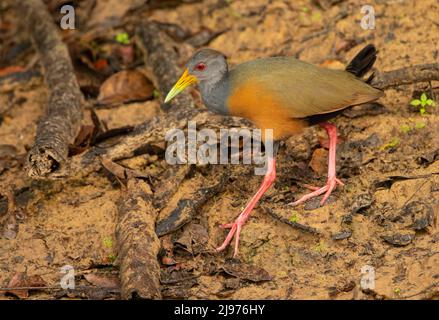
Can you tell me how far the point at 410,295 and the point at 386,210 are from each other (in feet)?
2.93

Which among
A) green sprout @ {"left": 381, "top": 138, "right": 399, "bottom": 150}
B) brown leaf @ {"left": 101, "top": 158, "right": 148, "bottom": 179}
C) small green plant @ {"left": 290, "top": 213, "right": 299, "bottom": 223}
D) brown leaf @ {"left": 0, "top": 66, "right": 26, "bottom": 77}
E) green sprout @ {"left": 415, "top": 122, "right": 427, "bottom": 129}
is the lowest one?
small green plant @ {"left": 290, "top": 213, "right": 299, "bottom": 223}

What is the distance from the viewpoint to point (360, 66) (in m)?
5.79

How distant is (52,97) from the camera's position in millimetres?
6652

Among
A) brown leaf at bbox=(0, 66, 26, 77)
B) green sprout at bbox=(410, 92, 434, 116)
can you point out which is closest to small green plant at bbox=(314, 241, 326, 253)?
green sprout at bbox=(410, 92, 434, 116)

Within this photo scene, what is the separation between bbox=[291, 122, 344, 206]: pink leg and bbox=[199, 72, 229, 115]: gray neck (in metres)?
0.88

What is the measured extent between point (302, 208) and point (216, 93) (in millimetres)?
1144

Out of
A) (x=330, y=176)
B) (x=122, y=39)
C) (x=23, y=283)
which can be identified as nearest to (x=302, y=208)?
(x=330, y=176)

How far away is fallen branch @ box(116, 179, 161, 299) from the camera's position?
4.55 meters

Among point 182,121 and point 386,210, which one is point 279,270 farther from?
point 182,121

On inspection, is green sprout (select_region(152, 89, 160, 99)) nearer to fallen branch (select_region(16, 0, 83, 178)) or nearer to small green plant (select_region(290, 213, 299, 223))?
fallen branch (select_region(16, 0, 83, 178))

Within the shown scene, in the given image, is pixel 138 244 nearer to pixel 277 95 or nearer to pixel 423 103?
pixel 277 95

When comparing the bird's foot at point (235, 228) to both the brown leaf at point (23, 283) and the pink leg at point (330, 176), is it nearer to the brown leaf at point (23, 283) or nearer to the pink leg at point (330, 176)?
the pink leg at point (330, 176)

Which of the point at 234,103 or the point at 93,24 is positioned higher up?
the point at 93,24
